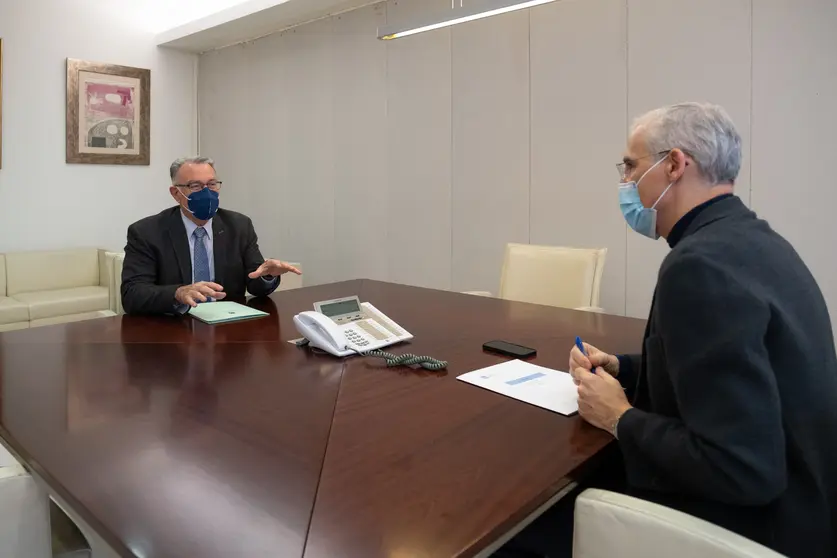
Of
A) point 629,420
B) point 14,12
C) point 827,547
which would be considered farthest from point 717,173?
point 14,12

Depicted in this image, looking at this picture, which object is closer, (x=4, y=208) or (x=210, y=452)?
(x=210, y=452)

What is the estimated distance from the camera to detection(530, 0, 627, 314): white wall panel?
11.6 feet

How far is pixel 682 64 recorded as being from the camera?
3.26m

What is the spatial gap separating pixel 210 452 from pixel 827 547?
3.73 feet

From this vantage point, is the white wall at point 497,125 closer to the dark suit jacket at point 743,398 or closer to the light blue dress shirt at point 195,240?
the light blue dress shirt at point 195,240

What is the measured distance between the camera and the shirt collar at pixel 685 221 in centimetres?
125

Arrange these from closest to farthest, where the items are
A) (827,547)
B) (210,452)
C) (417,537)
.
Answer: (417,537)
(827,547)
(210,452)

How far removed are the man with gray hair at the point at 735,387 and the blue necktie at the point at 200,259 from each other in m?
2.05

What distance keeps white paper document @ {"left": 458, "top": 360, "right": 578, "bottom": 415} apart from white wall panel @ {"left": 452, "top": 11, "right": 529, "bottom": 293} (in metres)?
2.42

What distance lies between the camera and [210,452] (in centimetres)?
117

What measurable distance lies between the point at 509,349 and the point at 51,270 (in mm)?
4844

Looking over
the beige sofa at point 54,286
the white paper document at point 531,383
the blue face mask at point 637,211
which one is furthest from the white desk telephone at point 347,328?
the beige sofa at point 54,286

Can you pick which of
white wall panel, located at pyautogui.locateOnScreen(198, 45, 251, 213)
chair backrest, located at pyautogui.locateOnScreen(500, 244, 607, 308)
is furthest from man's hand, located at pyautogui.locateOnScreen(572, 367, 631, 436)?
white wall panel, located at pyautogui.locateOnScreen(198, 45, 251, 213)

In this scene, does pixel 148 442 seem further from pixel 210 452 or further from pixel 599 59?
pixel 599 59
